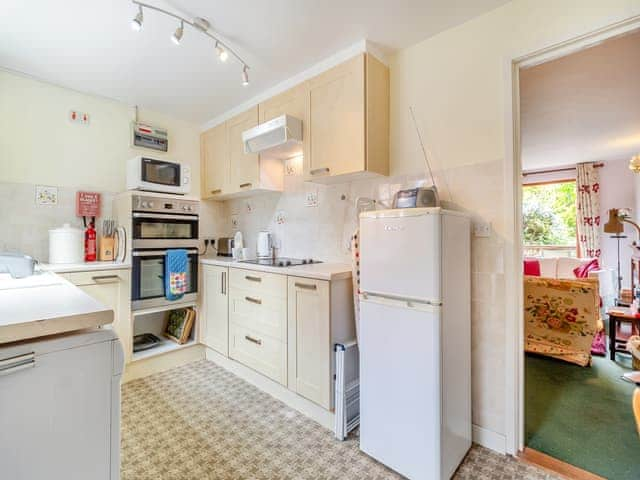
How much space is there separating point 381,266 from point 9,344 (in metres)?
1.40

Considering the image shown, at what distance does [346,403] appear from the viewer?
1.87 meters

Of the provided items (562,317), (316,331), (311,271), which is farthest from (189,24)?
(562,317)

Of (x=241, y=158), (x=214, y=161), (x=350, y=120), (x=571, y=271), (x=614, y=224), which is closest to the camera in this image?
(x=350, y=120)

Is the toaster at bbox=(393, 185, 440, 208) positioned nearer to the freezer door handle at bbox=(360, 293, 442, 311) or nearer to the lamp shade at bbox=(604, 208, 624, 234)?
the freezer door handle at bbox=(360, 293, 442, 311)

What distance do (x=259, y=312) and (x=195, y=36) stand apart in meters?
1.89

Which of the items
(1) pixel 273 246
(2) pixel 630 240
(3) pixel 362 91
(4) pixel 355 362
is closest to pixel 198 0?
(3) pixel 362 91

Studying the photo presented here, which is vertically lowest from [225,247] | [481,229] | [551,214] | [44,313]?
[44,313]

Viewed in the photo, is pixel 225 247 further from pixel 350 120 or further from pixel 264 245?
pixel 350 120

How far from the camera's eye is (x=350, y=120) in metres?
2.09

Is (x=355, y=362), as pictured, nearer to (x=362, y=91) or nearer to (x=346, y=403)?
(x=346, y=403)

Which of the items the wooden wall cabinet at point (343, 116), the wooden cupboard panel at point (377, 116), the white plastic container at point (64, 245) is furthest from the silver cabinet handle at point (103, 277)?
the wooden cupboard panel at point (377, 116)

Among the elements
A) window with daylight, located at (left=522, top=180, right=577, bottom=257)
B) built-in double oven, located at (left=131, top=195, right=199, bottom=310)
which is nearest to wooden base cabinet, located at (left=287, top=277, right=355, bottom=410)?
built-in double oven, located at (left=131, top=195, right=199, bottom=310)

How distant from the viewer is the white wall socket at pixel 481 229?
1813 millimetres

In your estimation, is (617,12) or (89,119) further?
(89,119)
